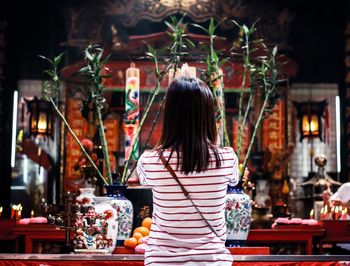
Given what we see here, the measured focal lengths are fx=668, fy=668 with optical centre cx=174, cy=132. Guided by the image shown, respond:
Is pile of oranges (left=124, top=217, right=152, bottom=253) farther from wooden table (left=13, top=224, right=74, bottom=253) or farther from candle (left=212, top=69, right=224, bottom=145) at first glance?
wooden table (left=13, top=224, right=74, bottom=253)

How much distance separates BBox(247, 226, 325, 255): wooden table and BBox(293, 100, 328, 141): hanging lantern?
5.24m

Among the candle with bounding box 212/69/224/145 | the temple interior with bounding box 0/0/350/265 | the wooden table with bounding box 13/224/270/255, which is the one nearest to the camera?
the candle with bounding box 212/69/224/145

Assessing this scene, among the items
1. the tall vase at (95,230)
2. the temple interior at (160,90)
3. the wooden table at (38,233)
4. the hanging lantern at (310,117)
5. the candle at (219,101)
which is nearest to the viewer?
the tall vase at (95,230)

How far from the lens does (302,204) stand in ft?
32.2

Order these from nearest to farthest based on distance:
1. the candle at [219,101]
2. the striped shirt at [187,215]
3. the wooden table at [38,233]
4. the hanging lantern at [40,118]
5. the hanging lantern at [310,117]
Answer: the striped shirt at [187,215]
the candle at [219,101]
the wooden table at [38,233]
the hanging lantern at [40,118]
the hanging lantern at [310,117]

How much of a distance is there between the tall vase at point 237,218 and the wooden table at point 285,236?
0.95m

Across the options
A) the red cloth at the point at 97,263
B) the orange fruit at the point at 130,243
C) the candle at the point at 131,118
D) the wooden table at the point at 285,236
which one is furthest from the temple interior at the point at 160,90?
the red cloth at the point at 97,263

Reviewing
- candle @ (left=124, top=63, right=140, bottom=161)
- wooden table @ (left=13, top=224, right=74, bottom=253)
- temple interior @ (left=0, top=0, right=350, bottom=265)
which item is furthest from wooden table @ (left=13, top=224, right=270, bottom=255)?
temple interior @ (left=0, top=0, right=350, bottom=265)

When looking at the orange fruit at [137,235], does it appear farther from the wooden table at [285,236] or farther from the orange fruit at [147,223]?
the wooden table at [285,236]

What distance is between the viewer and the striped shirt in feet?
6.15

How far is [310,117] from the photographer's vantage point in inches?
376

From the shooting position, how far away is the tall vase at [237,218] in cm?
314

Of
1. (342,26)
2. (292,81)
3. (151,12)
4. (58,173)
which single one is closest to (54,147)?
(58,173)

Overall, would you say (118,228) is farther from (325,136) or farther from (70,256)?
(325,136)
